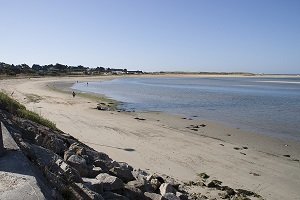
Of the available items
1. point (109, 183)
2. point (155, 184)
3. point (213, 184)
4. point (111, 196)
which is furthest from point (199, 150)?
point (111, 196)

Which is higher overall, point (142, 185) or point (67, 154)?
point (67, 154)

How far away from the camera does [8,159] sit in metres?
4.39

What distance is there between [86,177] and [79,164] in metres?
0.30

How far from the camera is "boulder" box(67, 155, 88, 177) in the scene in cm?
647

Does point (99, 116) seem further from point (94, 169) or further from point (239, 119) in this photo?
point (94, 169)

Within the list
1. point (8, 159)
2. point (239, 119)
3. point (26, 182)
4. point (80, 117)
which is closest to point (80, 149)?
point (8, 159)

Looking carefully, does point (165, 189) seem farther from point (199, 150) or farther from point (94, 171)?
point (199, 150)

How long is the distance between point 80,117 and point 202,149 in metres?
9.50

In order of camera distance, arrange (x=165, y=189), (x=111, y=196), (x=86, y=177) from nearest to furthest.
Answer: (x=111, y=196) < (x=86, y=177) < (x=165, y=189)

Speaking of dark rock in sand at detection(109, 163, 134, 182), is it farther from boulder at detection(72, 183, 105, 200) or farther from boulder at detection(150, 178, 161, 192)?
boulder at detection(72, 183, 105, 200)

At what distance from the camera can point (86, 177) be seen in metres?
6.45

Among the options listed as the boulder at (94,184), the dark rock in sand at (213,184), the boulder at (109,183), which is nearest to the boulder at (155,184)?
the boulder at (109,183)

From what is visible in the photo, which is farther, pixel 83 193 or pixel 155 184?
pixel 155 184

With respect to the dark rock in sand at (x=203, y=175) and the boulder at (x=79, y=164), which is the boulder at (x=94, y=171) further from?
the dark rock in sand at (x=203, y=175)
